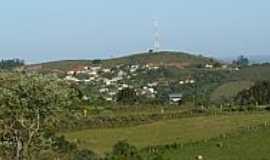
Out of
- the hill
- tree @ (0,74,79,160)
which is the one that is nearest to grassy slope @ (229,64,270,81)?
the hill

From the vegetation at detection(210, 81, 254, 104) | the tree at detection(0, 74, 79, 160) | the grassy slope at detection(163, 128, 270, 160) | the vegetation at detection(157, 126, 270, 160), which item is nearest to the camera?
the tree at detection(0, 74, 79, 160)

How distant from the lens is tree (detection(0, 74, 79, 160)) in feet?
63.1

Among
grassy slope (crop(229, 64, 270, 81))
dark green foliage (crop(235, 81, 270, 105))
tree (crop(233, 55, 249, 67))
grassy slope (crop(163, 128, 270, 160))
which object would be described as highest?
tree (crop(233, 55, 249, 67))

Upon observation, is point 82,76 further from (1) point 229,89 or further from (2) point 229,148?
(2) point 229,148

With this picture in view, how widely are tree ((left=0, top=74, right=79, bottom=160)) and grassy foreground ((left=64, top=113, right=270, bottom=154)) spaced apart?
1676 centimetres

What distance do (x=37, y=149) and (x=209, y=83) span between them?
91533 mm

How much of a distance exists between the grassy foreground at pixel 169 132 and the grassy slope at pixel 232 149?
9.60ft

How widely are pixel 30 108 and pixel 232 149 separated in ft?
49.6

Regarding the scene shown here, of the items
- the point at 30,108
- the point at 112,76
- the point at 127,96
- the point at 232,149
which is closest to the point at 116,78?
the point at 112,76

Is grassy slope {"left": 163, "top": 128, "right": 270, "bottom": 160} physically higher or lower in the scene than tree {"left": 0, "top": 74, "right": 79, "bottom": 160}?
lower

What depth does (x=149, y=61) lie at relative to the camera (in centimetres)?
14375

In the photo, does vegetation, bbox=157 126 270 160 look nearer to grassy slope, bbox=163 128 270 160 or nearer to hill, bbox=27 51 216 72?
grassy slope, bbox=163 128 270 160

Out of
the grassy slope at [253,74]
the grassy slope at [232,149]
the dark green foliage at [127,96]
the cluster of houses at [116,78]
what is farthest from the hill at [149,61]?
the grassy slope at [232,149]

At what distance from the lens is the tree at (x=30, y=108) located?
19.2m
